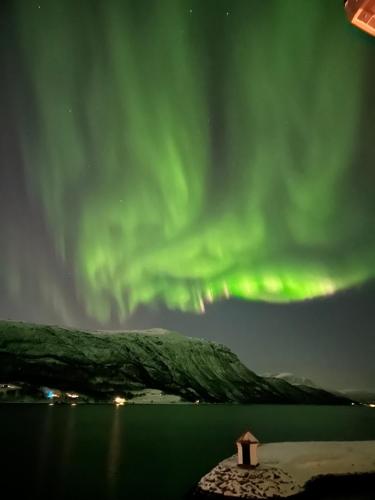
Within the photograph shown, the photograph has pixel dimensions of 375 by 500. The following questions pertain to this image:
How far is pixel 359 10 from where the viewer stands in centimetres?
1686

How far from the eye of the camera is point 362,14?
17.0 metres

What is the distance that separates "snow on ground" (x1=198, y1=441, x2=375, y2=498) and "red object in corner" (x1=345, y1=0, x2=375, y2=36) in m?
24.9

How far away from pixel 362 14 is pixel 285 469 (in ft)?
90.4

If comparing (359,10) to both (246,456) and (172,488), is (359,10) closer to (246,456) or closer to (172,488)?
(246,456)

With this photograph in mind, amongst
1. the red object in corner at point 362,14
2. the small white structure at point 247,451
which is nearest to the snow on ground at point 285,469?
the small white structure at point 247,451

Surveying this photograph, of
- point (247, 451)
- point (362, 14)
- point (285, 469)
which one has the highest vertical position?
point (362, 14)

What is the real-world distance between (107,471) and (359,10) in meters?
46.1

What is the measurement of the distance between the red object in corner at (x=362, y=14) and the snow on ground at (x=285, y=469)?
979 inches

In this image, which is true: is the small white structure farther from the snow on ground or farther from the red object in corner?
the red object in corner

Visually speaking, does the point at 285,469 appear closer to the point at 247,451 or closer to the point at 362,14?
the point at 247,451

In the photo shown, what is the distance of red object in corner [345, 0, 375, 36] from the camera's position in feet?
54.7

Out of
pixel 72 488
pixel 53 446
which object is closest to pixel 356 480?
pixel 72 488

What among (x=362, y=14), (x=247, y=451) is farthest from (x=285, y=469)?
(x=362, y=14)

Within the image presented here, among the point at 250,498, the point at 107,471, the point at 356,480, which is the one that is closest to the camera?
the point at 250,498
